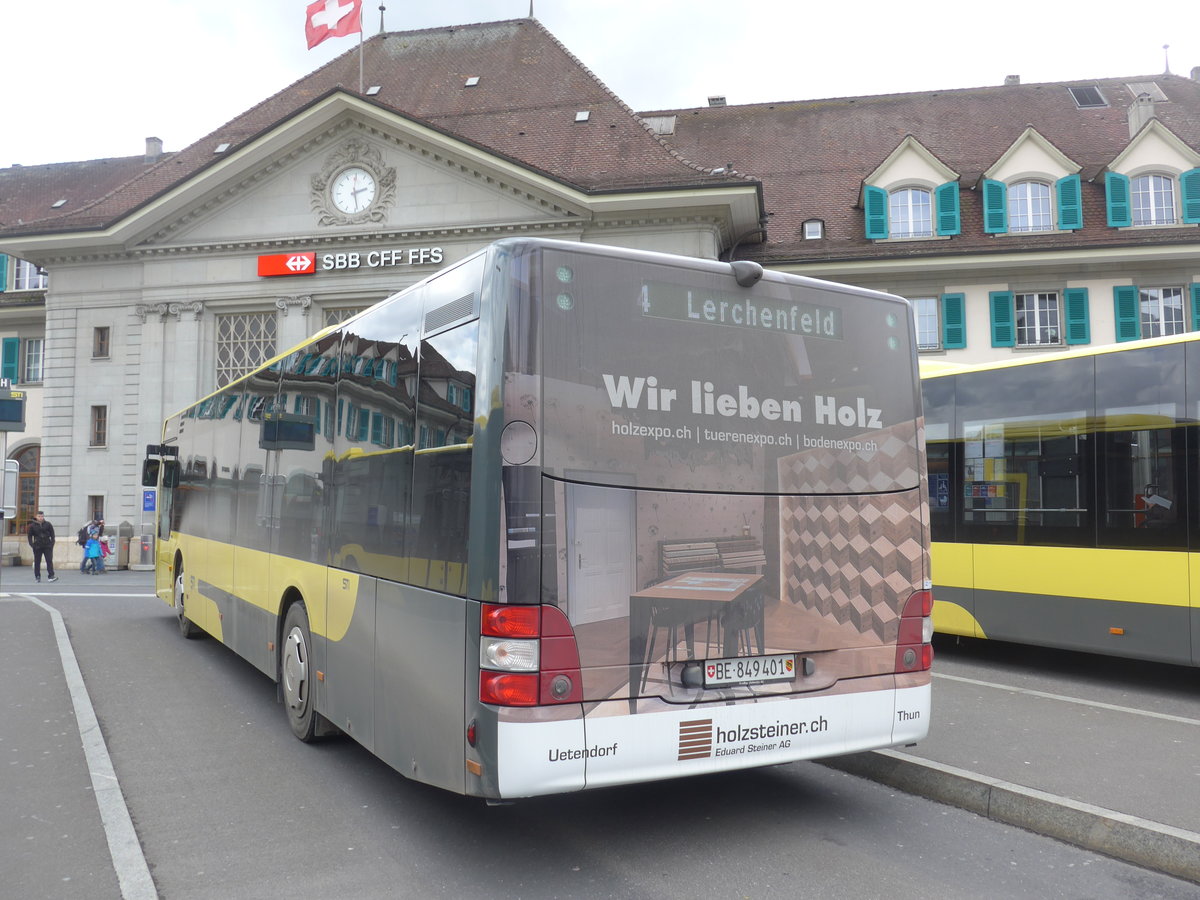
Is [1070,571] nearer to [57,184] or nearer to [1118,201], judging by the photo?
[1118,201]

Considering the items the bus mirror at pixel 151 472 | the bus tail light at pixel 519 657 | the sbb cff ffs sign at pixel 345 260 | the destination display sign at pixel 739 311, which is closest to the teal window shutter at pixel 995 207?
the sbb cff ffs sign at pixel 345 260

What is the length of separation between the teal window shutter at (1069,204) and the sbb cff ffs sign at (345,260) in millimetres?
17000

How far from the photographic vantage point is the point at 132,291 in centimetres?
3138

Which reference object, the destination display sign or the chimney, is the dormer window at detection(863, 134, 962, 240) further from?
the destination display sign

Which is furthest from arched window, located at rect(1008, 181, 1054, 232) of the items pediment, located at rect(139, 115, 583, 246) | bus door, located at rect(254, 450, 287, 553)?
bus door, located at rect(254, 450, 287, 553)

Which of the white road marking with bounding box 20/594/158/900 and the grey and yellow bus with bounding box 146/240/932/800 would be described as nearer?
the grey and yellow bus with bounding box 146/240/932/800

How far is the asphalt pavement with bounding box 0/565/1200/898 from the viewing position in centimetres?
470

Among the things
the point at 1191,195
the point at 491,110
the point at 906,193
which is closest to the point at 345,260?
the point at 491,110

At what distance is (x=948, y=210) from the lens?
28.2m

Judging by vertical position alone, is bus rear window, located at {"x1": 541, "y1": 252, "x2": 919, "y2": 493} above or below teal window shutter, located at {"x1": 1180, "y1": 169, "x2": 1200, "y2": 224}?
below

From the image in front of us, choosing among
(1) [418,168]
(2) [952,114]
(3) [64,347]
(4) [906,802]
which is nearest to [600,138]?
(1) [418,168]

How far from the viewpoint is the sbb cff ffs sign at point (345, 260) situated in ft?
94.9

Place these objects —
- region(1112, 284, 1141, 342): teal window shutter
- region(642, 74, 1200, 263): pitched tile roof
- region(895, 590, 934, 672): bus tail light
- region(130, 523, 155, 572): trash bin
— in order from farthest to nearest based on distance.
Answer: region(130, 523, 155, 572): trash bin < region(642, 74, 1200, 263): pitched tile roof < region(1112, 284, 1141, 342): teal window shutter < region(895, 590, 934, 672): bus tail light

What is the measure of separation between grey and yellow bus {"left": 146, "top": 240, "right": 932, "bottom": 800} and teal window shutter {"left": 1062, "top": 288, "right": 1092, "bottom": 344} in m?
24.0
